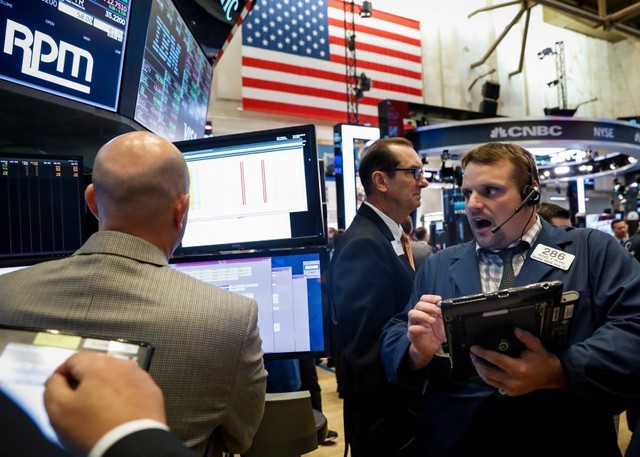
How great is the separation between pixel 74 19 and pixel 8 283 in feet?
→ 3.90

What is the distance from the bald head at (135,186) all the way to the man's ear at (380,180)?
1330 millimetres

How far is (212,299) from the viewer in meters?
1.13

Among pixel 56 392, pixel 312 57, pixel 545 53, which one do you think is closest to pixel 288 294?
pixel 56 392

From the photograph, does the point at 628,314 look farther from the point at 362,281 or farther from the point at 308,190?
the point at 308,190

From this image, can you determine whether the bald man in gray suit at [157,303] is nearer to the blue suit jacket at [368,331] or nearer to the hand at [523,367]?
the hand at [523,367]

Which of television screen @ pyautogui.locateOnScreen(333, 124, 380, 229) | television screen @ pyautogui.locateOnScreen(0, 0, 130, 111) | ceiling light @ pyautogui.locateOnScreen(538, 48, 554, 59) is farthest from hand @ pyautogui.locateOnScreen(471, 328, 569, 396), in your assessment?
ceiling light @ pyautogui.locateOnScreen(538, 48, 554, 59)

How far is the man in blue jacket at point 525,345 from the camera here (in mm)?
1319

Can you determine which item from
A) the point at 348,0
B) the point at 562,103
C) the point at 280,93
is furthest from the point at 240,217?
the point at 562,103

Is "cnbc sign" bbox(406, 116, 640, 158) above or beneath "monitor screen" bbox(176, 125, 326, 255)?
above

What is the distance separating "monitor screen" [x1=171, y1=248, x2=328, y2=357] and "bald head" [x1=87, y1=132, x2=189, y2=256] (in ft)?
1.89

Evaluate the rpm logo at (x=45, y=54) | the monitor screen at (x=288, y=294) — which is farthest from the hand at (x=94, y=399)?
the rpm logo at (x=45, y=54)

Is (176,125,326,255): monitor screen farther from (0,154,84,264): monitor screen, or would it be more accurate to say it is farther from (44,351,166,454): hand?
(44,351,166,454): hand

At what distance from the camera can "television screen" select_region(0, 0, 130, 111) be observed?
160 cm

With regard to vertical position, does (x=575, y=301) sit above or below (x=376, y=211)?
below
